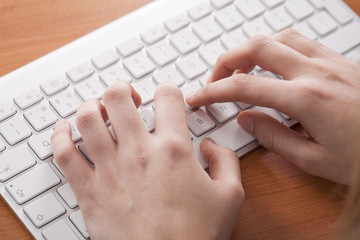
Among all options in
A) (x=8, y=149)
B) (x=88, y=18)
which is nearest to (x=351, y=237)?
(x=8, y=149)

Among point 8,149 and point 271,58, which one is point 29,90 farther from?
point 271,58

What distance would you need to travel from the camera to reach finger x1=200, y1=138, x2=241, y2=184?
0.64 m

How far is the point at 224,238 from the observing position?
61 cm

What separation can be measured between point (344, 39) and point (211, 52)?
0.22m

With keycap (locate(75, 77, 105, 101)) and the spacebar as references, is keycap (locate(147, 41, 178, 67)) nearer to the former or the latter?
keycap (locate(75, 77, 105, 101))

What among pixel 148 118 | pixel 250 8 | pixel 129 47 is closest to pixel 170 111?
pixel 148 118

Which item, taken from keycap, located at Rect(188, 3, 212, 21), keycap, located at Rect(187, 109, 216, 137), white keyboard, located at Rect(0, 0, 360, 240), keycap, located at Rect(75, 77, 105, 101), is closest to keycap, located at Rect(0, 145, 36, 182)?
white keyboard, located at Rect(0, 0, 360, 240)

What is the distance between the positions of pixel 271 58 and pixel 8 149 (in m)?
0.38

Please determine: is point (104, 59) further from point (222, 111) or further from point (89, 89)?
point (222, 111)

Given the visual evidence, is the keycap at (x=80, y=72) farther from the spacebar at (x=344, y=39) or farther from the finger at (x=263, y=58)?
the spacebar at (x=344, y=39)

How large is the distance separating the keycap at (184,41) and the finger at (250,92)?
0.28 ft

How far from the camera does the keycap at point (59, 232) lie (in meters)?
0.59

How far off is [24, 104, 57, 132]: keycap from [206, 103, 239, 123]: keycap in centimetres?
22

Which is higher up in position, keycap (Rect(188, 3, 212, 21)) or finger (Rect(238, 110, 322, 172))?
keycap (Rect(188, 3, 212, 21))
